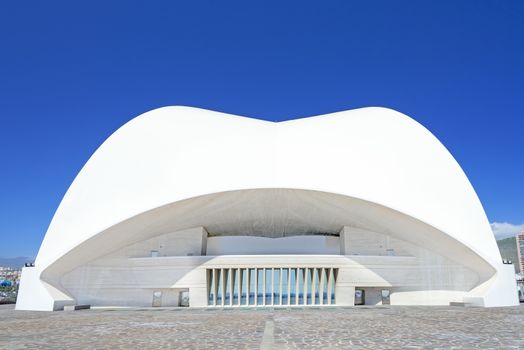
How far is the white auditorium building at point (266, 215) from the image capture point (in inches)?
747

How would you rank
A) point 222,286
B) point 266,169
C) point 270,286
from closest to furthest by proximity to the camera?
point 266,169 < point 222,286 < point 270,286

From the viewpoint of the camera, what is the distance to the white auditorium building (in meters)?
19.0

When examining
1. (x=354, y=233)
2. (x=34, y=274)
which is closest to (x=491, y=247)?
(x=354, y=233)

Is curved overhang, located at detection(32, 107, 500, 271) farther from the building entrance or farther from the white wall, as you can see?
the white wall

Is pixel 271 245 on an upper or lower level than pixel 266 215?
lower

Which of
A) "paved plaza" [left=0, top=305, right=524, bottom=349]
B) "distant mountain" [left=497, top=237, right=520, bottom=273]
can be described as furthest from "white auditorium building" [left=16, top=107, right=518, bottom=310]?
"distant mountain" [left=497, top=237, right=520, bottom=273]

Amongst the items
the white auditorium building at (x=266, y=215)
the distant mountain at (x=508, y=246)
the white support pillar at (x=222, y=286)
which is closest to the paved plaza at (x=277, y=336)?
the white auditorium building at (x=266, y=215)

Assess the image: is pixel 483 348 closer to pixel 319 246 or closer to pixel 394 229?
pixel 394 229

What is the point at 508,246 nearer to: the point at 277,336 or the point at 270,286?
the point at 270,286

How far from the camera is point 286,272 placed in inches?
890

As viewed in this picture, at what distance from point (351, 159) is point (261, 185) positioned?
5304 millimetres

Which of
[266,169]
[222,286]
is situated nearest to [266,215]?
[222,286]

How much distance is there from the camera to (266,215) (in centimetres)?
2373

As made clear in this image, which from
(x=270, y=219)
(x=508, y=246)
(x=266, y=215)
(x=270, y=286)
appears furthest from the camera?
(x=508, y=246)
